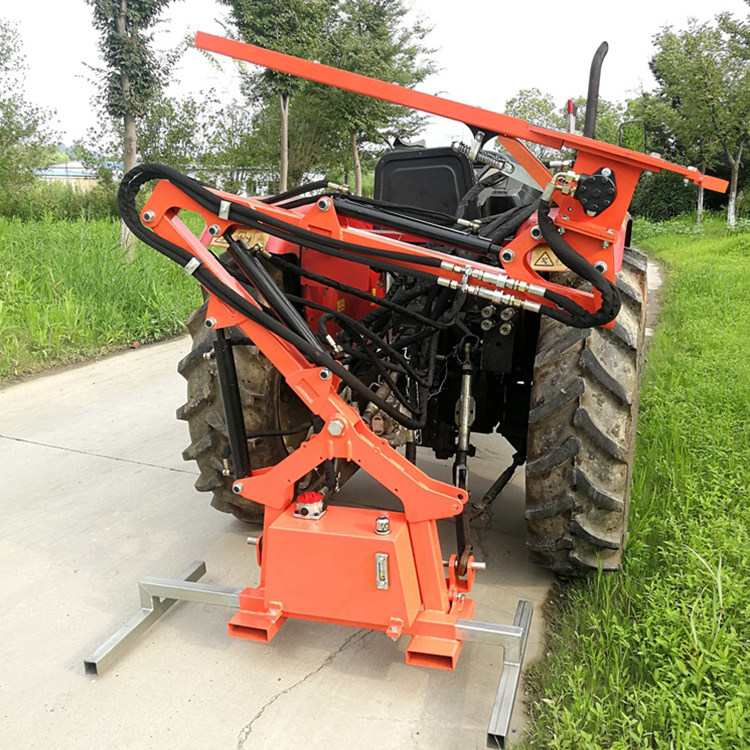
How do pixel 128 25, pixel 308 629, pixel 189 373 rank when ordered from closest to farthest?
pixel 308 629 < pixel 189 373 < pixel 128 25

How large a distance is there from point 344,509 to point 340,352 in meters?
0.49

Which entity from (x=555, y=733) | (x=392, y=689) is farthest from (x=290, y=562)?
(x=555, y=733)

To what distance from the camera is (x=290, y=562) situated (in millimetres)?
2164

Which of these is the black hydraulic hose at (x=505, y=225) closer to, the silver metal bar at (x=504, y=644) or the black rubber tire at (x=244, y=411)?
the black rubber tire at (x=244, y=411)

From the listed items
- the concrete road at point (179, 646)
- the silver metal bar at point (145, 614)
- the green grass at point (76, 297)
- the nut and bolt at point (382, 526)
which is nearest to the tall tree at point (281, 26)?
the green grass at point (76, 297)

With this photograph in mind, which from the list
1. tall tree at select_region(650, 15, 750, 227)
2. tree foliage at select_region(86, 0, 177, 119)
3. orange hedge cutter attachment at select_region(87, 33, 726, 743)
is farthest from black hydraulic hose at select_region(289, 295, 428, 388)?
tall tree at select_region(650, 15, 750, 227)

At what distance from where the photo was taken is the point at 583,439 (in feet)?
7.89

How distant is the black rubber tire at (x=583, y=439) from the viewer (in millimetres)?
2398

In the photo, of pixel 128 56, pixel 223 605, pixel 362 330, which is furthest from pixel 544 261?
pixel 128 56

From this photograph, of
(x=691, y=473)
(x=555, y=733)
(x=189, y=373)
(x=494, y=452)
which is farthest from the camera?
(x=494, y=452)

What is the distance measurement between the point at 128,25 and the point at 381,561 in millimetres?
8328

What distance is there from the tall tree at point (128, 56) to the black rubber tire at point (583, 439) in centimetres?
685

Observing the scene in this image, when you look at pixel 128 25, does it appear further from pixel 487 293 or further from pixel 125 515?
pixel 487 293

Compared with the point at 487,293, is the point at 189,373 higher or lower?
lower
